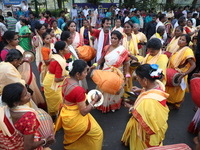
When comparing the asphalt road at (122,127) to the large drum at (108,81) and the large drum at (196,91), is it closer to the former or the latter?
the large drum at (108,81)

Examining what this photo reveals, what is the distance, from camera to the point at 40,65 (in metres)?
4.12

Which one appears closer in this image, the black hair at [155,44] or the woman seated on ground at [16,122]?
the woman seated on ground at [16,122]

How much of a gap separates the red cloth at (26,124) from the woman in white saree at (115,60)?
85.6 inches

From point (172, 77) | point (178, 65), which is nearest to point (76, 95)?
point (172, 77)

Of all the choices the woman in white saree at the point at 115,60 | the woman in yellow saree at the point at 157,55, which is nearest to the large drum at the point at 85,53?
the woman in white saree at the point at 115,60

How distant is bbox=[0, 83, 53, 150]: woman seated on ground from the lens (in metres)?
1.61

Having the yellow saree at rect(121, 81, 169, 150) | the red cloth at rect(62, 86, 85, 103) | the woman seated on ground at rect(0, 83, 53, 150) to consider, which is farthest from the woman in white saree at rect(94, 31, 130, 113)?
the woman seated on ground at rect(0, 83, 53, 150)

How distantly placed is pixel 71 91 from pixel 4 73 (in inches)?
44.0

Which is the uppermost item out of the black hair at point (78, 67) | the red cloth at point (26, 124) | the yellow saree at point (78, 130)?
the black hair at point (78, 67)

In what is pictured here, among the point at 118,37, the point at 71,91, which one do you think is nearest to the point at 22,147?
the point at 71,91

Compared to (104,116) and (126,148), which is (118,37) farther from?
(126,148)

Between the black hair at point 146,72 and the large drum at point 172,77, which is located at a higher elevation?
the black hair at point 146,72

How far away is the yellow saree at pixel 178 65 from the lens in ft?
11.3

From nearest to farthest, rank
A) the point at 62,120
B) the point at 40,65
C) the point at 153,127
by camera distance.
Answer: the point at 153,127
the point at 62,120
the point at 40,65
